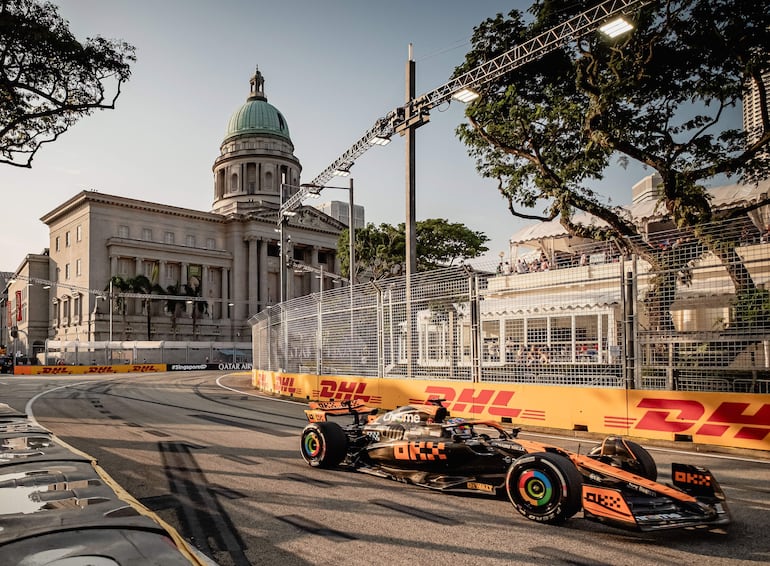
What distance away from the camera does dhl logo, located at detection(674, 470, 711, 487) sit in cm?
605

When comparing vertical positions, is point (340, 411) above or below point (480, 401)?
above

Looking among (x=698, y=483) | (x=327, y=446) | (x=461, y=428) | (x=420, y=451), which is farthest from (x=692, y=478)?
(x=327, y=446)

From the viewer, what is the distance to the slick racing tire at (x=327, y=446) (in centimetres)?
867

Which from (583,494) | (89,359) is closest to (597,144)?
(583,494)

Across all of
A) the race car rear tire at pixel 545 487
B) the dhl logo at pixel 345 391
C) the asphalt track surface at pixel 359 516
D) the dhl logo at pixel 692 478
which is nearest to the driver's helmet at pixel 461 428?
the asphalt track surface at pixel 359 516

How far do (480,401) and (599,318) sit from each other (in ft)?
11.5

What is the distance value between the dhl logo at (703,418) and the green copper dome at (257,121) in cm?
10468

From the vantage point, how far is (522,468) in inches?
245

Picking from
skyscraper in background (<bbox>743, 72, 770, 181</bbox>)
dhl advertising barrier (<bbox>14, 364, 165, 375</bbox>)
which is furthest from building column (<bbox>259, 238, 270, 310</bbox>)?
skyscraper in background (<bbox>743, 72, 770, 181</bbox>)

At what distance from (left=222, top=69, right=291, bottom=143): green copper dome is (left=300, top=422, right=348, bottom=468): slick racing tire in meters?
106

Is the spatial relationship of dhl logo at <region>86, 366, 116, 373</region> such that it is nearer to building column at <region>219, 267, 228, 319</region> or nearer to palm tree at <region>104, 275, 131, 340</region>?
palm tree at <region>104, 275, 131, 340</region>

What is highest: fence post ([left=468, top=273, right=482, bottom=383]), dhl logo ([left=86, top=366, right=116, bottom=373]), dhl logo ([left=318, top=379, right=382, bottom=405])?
fence post ([left=468, top=273, right=482, bottom=383])

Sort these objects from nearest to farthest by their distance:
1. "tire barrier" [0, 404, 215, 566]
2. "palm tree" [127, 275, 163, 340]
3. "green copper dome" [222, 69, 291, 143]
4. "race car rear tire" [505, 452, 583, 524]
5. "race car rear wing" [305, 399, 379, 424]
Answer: "tire barrier" [0, 404, 215, 566], "race car rear tire" [505, 452, 583, 524], "race car rear wing" [305, 399, 379, 424], "palm tree" [127, 275, 163, 340], "green copper dome" [222, 69, 291, 143]

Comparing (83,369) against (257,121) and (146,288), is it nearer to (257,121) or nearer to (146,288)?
(146,288)
